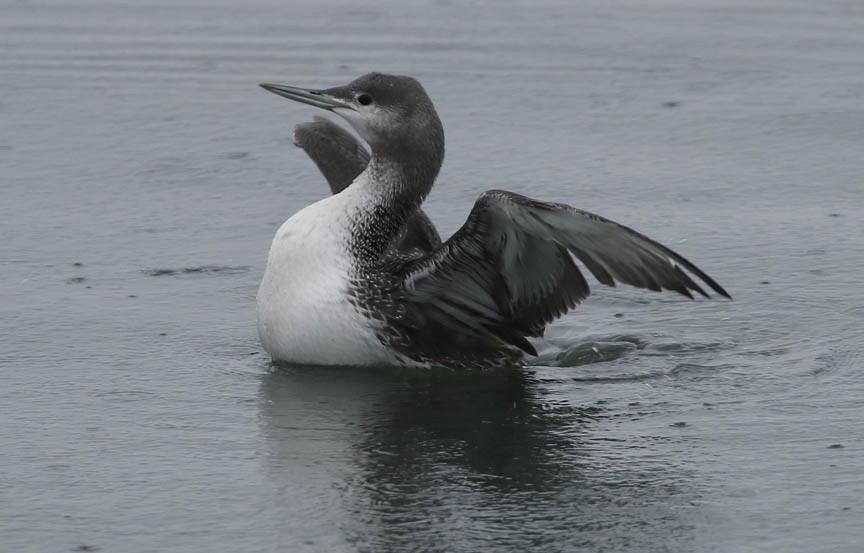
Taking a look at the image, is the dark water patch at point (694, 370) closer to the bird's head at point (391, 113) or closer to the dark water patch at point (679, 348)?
the dark water patch at point (679, 348)

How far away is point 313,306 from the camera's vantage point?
5977 millimetres

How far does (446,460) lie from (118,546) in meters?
1.08

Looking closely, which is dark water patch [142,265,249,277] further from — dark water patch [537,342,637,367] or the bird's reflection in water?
dark water patch [537,342,637,367]

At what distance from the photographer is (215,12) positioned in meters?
12.3

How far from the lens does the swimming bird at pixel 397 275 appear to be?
5.95m

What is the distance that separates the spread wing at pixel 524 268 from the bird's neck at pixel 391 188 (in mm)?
180

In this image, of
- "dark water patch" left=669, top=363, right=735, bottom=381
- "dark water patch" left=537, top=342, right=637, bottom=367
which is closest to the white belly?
"dark water patch" left=537, top=342, right=637, bottom=367

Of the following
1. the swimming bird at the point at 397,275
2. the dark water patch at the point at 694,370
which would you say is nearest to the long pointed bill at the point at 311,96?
the swimming bird at the point at 397,275

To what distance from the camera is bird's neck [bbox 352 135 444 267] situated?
618 centimetres

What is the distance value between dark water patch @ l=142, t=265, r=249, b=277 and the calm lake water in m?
0.02

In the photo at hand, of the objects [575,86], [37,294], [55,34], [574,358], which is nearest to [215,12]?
[55,34]

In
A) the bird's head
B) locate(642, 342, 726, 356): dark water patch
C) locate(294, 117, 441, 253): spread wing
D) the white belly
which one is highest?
the bird's head

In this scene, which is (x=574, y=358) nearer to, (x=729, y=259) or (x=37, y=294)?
(x=729, y=259)

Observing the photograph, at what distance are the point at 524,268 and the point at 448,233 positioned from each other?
1625 mm
